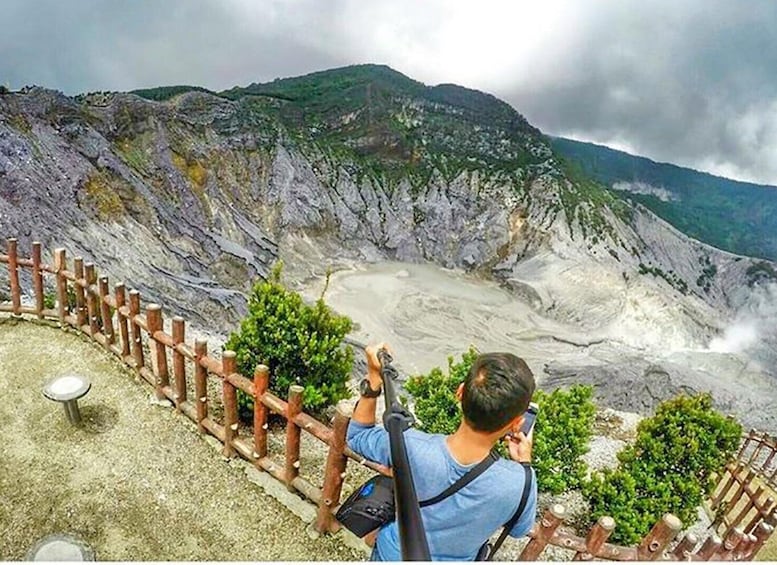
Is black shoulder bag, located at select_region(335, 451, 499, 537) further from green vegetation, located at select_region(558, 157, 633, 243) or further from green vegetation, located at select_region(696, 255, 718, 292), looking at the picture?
green vegetation, located at select_region(696, 255, 718, 292)

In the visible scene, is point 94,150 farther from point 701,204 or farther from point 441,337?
point 701,204

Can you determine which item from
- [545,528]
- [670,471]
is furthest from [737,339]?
[545,528]

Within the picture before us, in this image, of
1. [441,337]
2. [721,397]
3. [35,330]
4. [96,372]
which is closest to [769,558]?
[96,372]

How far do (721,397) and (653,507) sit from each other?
1031 inches

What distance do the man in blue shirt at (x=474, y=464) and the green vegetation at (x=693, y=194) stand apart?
13247cm

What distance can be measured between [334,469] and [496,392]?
314 centimetres

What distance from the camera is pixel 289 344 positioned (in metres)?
7.49

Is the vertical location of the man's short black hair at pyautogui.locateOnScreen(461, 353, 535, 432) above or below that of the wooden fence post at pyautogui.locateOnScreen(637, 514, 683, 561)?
above

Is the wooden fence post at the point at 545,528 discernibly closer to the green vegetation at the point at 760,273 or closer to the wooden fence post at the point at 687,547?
the wooden fence post at the point at 687,547

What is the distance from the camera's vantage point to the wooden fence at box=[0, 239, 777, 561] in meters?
4.28

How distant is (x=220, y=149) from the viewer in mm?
40938

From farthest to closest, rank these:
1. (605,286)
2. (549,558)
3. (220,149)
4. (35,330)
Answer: (605,286) < (220,149) < (35,330) < (549,558)

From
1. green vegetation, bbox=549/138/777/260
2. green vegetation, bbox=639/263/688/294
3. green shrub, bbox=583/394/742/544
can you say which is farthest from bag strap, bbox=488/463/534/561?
green vegetation, bbox=549/138/777/260

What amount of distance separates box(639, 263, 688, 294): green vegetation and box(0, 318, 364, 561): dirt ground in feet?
164
